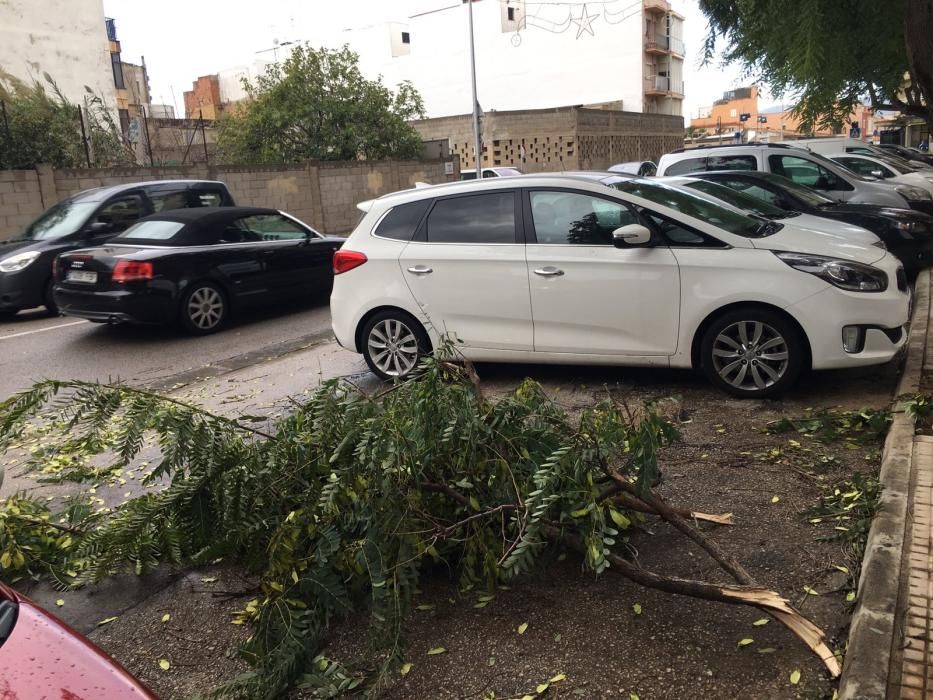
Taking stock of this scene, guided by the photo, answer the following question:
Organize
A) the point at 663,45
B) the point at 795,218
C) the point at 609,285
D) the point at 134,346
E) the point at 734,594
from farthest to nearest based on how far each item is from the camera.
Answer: the point at 663,45 < the point at 134,346 < the point at 795,218 < the point at 609,285 < the point at 734,594

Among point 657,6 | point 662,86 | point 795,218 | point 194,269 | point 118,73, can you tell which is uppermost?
point 657,6

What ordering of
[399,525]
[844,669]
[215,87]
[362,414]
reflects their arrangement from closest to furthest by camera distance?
[844,669]
[399,525]
[362,414]
[215,87]

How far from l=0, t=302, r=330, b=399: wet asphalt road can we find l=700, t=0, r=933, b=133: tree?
5.85 metres

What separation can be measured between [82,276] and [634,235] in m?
7.00

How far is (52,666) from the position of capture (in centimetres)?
215

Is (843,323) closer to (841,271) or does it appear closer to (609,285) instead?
(841,271)

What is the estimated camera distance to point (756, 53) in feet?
35.7

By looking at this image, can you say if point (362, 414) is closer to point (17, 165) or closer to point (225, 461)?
point (225, 461)

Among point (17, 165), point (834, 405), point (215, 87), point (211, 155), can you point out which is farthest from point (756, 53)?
point (215, 87)

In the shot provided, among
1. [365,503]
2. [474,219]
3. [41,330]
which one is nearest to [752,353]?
[474,219]

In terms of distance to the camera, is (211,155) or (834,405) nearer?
(834,405)

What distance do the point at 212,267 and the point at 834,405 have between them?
7.48m

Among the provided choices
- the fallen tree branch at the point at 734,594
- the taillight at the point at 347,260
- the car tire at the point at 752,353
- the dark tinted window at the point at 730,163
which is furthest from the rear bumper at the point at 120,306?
the dark tinted window at the point at 730,163

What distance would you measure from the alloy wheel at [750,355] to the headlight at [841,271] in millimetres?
499
